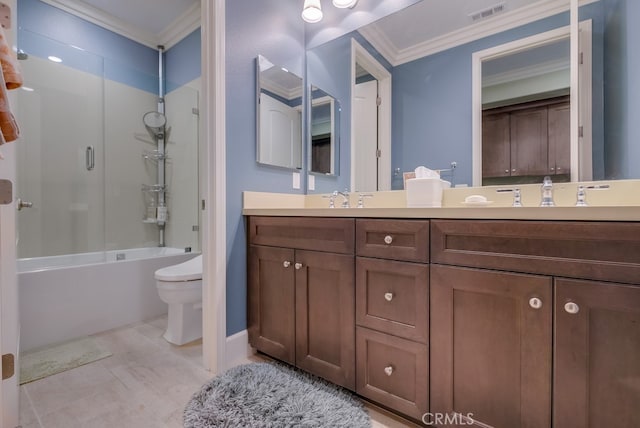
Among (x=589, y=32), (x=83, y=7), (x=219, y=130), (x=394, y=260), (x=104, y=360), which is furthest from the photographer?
(x=83, y=7)

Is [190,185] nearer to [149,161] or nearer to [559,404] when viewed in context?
[149,161]

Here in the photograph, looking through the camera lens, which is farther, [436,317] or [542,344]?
[436,317]

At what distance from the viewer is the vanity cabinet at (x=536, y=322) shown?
78 cm

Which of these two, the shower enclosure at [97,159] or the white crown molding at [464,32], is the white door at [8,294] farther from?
the white crown molding at [464,32]

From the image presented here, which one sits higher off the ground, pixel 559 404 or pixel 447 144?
pixel 447 144

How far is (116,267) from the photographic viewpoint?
223 cm

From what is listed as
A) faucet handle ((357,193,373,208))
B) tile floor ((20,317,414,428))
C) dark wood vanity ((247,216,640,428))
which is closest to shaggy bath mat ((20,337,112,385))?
tile floor ((20,317,414,428))

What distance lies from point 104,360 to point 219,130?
4.87ft

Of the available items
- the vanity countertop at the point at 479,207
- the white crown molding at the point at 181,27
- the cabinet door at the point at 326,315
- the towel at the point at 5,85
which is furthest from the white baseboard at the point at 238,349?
the white crown molding at the point at 181,27

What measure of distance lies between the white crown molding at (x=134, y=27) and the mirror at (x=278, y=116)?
144cm

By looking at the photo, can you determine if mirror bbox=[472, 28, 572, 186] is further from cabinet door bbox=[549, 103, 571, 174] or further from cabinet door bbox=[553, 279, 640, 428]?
cabinet door bbox=[553, 279, 640, 428]

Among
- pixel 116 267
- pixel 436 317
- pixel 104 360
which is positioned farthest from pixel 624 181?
pixel 116 267

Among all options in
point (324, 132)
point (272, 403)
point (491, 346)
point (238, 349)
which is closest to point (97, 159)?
point (324, 132)

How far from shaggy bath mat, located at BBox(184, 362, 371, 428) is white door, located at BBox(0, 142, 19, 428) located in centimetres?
65
